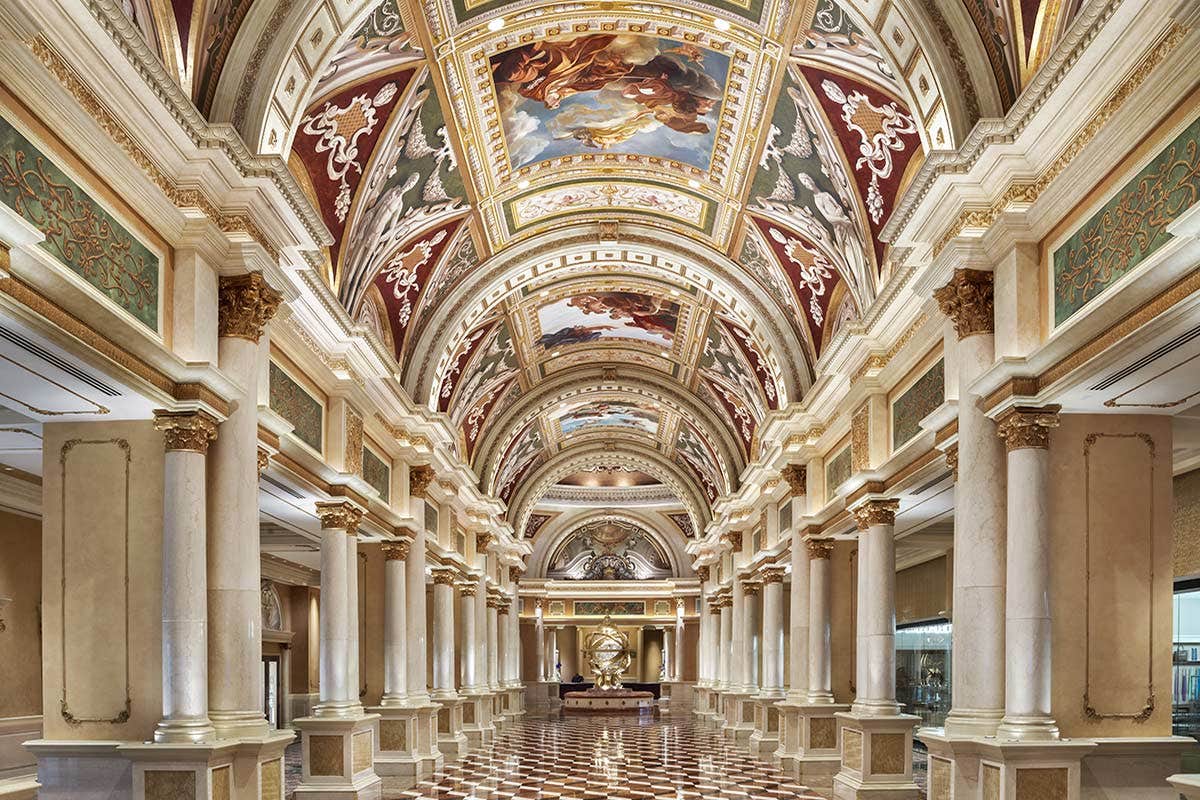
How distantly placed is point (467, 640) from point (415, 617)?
8.23 meters

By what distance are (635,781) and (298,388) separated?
26.6 feet

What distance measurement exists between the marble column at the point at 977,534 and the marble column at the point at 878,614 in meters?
4.47

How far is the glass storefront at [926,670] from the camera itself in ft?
75.3

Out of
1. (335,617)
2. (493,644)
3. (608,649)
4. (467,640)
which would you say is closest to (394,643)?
(335,617)

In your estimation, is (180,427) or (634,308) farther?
(634,308)

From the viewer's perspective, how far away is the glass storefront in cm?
2295

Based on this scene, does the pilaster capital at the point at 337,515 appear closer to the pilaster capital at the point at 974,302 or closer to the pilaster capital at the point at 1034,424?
the pilaster capital at the point at 974,302

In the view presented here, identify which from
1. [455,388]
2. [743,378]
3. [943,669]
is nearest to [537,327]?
[455,388]

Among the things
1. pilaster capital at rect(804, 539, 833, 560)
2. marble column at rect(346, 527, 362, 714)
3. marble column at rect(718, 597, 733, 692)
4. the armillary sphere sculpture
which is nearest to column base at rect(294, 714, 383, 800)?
marble column at rect(346, 527, 362, 714)

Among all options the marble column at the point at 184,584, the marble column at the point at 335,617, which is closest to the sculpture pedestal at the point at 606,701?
the marble column at the point at 335,617

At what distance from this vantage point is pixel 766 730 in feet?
72.7

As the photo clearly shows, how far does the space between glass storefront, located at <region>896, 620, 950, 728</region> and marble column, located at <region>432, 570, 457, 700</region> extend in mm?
9241

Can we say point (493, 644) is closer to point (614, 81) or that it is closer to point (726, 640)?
point (726, 640)

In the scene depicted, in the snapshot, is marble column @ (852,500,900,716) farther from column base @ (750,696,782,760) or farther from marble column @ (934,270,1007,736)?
column base @ (750,696,782,760)
